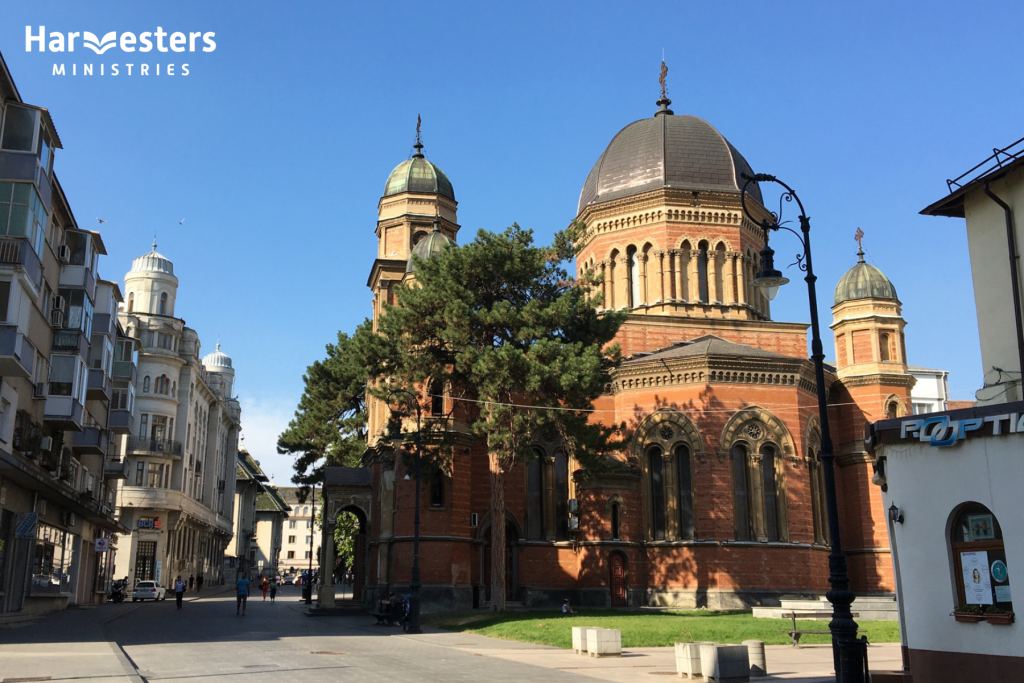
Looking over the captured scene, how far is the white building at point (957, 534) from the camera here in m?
12.0

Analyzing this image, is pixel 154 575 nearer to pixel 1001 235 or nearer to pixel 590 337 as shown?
pixel 590 337

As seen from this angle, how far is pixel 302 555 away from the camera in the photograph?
422ft

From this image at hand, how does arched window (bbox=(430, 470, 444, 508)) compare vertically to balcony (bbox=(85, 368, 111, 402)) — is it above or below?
below

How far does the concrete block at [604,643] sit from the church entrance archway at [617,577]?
1697cm

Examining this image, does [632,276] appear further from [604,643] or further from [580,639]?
[604,643]

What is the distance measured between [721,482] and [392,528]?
12828 mm

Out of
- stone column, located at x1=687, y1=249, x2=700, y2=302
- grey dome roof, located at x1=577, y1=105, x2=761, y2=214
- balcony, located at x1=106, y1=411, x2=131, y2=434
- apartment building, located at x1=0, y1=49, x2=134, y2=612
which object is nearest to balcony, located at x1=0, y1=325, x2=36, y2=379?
apartment building, located at x1=0, y1=49, x2=134, y2=612

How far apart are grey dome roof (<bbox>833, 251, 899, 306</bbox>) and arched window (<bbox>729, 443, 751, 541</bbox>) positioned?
12.3 metres

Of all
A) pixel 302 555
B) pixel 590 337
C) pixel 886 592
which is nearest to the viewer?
pixel 590 337

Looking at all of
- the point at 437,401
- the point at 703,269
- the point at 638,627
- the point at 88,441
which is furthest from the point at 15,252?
the point at 703,269

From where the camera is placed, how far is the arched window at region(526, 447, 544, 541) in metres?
36.4

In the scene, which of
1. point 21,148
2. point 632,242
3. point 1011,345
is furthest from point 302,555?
point 1011,345

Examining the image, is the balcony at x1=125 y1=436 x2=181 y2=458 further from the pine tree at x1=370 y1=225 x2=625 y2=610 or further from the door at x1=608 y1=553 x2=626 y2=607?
the door at x1=608 y1=553 x2=626 y2=607

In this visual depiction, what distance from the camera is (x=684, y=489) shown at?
36031 millimetres
